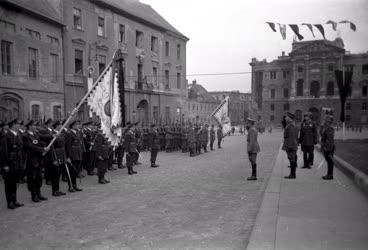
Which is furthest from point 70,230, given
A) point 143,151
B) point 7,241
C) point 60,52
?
point 60,52

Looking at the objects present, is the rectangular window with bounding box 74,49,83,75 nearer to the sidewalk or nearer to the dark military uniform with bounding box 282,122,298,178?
the dark military uniform with bounding box 282,122,298,178

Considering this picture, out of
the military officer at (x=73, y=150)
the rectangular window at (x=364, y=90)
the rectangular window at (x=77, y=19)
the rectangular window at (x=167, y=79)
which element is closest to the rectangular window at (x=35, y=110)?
the rectangular window at (x=77, y=19)

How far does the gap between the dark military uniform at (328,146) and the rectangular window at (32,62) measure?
678 inches

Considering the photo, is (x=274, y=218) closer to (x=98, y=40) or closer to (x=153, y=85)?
(x=98, y=40)

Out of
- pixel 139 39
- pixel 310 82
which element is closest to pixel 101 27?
pixel 139 39

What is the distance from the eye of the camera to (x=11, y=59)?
19.8 meters

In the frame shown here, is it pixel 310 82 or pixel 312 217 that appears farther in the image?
pixel 310 82

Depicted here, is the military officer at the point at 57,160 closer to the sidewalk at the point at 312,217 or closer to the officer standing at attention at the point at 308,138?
the sidewalk at the point at 312,217

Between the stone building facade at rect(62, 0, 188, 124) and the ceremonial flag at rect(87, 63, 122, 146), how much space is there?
14648 millimetres

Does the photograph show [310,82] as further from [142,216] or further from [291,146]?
[142,216]

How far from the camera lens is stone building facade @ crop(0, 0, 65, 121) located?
63.4 feet

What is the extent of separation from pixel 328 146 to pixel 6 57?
16765mm

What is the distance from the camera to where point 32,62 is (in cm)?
2162

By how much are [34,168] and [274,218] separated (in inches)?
219
